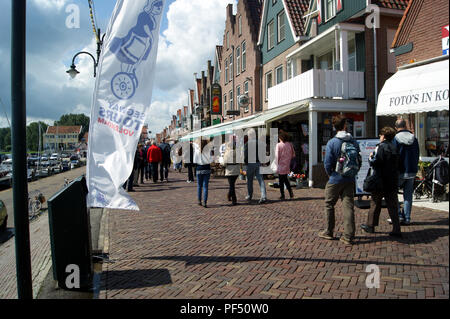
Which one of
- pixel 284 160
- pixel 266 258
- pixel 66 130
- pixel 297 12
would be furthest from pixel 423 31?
pixel 66 130

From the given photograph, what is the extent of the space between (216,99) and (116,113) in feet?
76.8

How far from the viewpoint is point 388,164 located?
502 cm

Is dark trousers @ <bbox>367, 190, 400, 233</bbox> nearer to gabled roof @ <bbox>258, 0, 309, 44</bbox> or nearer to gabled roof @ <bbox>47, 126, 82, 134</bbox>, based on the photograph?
gabled roof @ <bbox>258, 0, 309, 44</bbox>

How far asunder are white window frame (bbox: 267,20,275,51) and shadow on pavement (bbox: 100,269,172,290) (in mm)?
17448

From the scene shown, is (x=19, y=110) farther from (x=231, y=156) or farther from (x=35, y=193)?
(x=35, y=193)

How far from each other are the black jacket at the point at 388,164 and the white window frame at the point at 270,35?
51.5 feet

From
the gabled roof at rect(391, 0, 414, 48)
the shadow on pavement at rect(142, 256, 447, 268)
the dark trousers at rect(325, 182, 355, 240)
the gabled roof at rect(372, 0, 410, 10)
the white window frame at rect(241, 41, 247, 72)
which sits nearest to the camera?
the shadow on pavement at rect(142, 256, 447, 268)

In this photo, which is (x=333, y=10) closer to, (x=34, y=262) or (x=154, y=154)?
(x=154, y=154)

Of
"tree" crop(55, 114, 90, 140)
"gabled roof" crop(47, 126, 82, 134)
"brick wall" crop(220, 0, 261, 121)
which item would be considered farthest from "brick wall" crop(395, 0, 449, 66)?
"tree" crop(55, 114, 90, 140)

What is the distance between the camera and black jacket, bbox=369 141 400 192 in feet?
16.3

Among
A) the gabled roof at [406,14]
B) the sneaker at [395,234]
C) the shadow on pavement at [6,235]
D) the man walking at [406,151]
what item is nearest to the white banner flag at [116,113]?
the sneaker at [395,234]

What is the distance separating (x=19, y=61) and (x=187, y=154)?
1114cm
